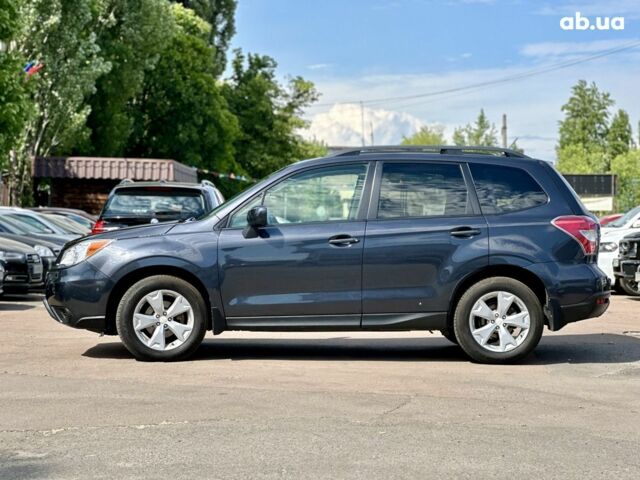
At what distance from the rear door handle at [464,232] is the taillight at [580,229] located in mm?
675

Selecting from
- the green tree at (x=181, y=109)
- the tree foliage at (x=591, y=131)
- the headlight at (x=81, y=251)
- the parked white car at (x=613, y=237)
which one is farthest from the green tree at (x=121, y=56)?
the tree foliage at (x=591, y=131)

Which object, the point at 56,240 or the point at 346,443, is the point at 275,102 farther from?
the point at 346,443

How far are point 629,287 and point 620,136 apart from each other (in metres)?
116

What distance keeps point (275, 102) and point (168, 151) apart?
16782 mm

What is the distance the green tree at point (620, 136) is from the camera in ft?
427

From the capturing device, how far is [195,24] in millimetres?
65250

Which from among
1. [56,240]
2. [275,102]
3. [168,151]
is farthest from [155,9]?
[56,240]

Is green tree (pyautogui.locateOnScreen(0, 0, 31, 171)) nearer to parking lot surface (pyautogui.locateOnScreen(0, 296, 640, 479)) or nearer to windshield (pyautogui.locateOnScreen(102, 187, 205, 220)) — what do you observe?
windshield (pyautogui.locateOnScreen(102, 187, 205, 220))

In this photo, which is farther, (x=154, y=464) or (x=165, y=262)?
(x=165, y=262)

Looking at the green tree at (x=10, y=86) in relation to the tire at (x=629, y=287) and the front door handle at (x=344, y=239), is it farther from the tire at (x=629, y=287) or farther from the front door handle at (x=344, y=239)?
the front door handle at (x=344, y=239)

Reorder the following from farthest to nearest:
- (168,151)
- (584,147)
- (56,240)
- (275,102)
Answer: (584,147), (275,102), (168,151), (56,240)

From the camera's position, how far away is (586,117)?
133125 millimetres

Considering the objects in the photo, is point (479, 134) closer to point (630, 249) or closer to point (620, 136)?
point (620, 136)

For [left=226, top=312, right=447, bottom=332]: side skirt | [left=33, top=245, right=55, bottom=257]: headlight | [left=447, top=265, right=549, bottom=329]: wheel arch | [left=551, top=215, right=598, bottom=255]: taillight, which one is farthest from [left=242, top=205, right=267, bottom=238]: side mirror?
[left=33, top=245, right=55, bottom=257]: headlight
